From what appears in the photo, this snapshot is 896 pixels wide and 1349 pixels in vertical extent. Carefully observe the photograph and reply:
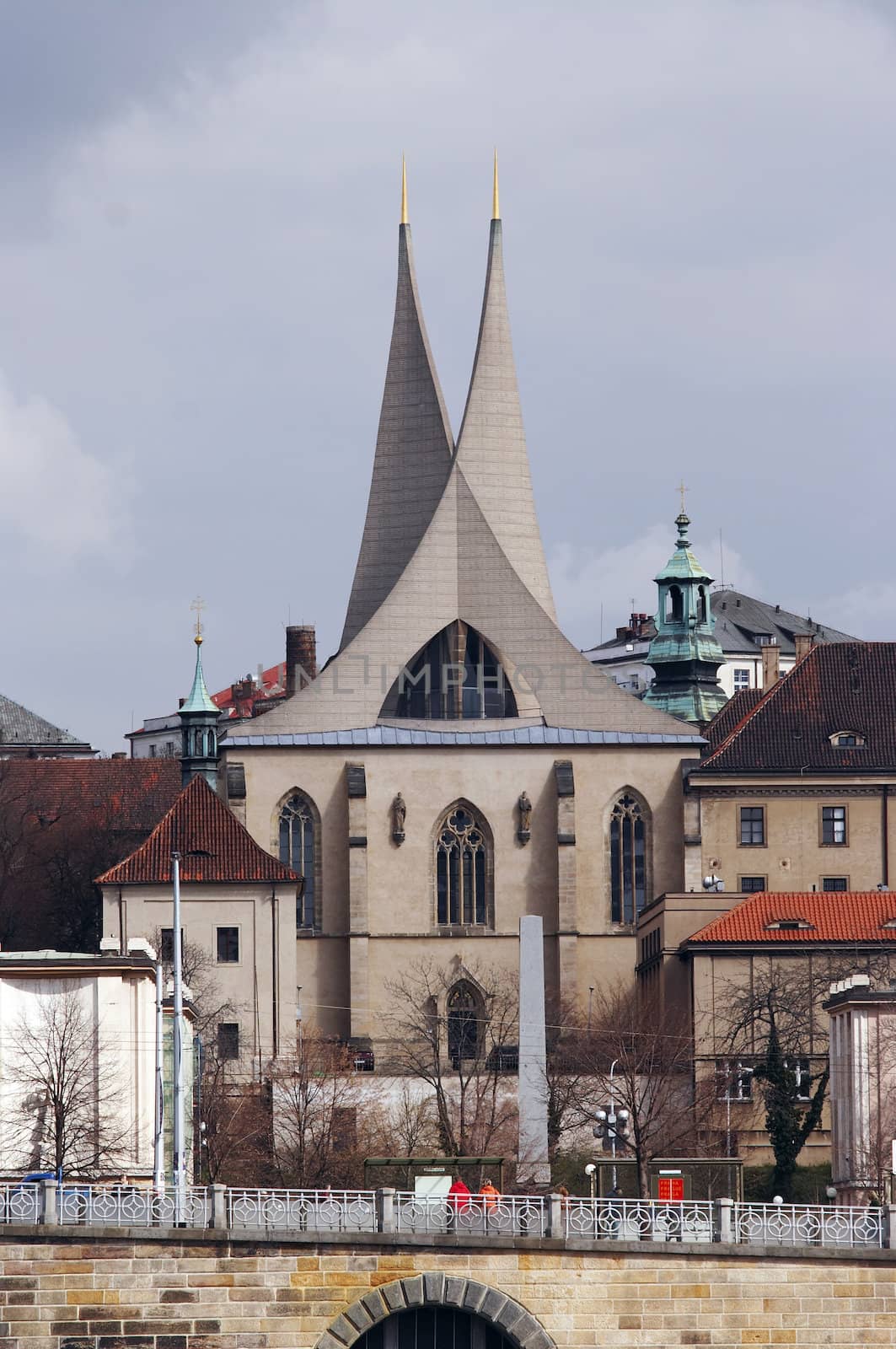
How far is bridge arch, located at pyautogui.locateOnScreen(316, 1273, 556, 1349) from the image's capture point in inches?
2181

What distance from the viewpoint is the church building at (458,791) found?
102375 mm

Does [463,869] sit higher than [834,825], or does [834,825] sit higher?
[834,825]

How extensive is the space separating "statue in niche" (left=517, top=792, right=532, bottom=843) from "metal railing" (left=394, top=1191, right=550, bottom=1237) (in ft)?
157

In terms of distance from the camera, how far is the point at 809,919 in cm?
8944

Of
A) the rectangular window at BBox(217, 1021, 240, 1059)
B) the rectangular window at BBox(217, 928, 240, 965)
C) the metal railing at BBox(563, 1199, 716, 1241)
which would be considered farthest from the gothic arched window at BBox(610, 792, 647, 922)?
the metal railing at BBox(563, 1199, 716, 1241)

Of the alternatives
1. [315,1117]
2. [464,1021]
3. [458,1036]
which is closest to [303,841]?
[464,1021]

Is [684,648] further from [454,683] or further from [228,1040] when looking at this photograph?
[228,1040]

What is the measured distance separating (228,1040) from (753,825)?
17.4m

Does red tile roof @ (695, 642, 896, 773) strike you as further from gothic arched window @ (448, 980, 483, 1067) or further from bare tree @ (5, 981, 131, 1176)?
bare tree @ (5, 981, 131, 1176)

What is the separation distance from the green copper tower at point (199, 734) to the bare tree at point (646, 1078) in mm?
26747

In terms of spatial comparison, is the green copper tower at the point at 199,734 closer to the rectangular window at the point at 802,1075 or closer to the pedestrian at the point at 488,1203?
the rectangular window at the point at 802,1075

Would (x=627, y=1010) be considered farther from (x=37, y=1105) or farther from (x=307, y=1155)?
(x=37, y=1105)

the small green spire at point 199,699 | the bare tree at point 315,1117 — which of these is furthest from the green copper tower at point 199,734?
the bare tree at point 315,1117

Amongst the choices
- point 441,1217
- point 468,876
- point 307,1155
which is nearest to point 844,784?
point 468,876
